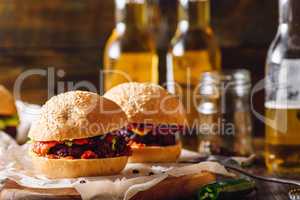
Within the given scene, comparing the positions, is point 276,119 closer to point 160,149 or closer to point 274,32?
point 160,149

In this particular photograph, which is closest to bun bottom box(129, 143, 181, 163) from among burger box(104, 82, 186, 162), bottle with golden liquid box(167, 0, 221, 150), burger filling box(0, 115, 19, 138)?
burger box(104, 82, 186, 162)

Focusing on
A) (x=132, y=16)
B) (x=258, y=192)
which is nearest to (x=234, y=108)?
(x=258, y=192)

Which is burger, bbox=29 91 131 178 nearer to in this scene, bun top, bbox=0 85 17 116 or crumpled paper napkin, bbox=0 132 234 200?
crumpled paper napkin, bbox=0 132 234 200

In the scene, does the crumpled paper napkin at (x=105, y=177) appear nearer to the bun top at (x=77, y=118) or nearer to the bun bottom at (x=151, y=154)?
the bun bottom at (x=151, y=154)

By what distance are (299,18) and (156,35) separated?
128cm

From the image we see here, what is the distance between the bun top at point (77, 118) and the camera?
201 cm

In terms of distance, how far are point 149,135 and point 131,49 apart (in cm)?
100

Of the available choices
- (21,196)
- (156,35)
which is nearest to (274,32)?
(156,35)

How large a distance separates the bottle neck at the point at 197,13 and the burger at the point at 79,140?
1118 millimetres

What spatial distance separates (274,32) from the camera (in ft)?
12.1

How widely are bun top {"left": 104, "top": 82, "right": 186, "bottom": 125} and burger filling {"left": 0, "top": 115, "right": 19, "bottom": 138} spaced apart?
0.82 metres

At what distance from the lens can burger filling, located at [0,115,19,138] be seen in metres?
3.05

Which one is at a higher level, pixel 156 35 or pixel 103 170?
pixel 156 35

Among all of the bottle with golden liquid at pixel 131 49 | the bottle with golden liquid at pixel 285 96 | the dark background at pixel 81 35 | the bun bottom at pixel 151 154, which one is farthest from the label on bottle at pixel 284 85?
the dark background at pixel 81 35
